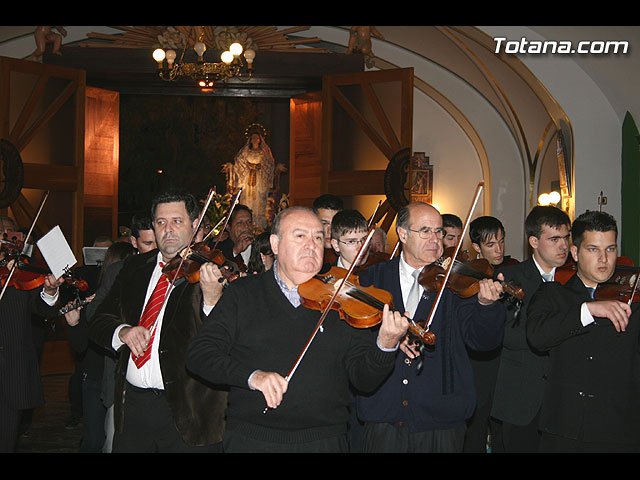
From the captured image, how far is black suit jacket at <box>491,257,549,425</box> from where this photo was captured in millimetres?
4051

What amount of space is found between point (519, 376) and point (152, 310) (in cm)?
200

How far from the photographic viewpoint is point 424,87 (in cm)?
1336

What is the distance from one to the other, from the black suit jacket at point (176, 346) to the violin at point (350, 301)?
0.79 metres

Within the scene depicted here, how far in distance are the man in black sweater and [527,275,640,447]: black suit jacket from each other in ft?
3.13

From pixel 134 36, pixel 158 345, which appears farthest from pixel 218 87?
pixel 158 345

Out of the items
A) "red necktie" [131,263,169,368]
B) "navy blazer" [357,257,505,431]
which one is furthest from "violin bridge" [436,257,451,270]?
"red necktie" [131,263,169,368]

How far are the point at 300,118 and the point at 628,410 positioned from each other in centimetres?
927

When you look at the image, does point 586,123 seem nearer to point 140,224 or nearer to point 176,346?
point 140,224

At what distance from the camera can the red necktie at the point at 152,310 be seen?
344cm

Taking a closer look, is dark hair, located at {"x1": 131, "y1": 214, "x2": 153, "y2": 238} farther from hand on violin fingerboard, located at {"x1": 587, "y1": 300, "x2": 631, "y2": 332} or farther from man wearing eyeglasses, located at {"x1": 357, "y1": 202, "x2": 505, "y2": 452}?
hand on violin fingerboard, located at {"x1": 587, "y1": 300, "x2": 631, "y2": 332}

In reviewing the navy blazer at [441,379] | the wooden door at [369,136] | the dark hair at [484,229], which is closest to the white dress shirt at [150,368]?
the navy blazer at [441,379]

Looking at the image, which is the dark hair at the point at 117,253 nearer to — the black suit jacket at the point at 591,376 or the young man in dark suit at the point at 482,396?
the young man in dark suit at the point at 482,396
